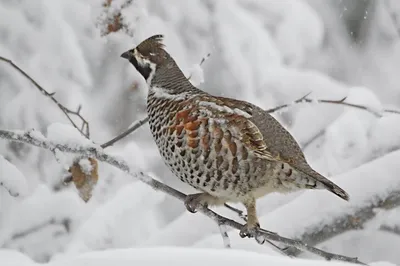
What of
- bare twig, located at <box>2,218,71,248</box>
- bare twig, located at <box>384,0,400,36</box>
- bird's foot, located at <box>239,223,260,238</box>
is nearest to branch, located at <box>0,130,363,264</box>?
bird's foot, located at <box>239,223,260,238</box>

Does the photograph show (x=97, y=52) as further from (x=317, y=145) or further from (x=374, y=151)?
(x=374, y=151)

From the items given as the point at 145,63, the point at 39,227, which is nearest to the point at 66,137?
the point at 145,63

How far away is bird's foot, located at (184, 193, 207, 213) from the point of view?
314 centimetres

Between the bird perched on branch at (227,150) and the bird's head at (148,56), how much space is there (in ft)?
0.65

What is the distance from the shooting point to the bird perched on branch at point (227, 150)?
303cm

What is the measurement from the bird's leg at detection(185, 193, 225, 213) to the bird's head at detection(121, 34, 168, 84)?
548 millimetres

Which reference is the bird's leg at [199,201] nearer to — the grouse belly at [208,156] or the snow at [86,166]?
the grouse belly at [208,156]

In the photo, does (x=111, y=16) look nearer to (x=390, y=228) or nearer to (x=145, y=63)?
(x=145, y=63)

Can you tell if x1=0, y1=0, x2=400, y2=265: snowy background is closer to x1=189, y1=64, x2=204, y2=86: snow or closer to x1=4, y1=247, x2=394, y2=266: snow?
x1=189, y1=64, x2=204, y2=86: snow

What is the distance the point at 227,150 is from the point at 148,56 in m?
0.61

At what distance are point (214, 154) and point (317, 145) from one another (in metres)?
2.52

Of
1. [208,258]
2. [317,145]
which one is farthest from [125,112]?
[208,258]

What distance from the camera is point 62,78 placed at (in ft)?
16.9

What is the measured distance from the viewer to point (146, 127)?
251 inches
